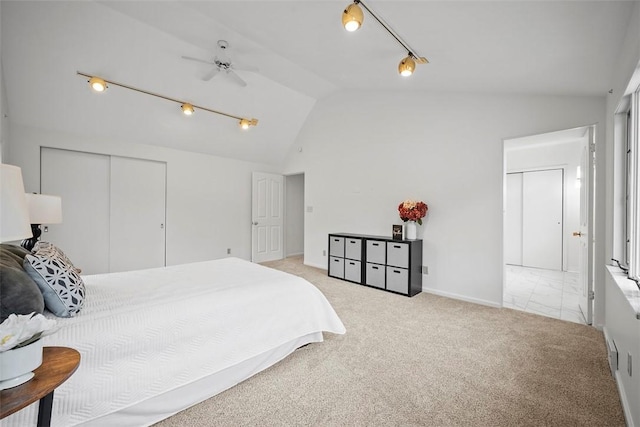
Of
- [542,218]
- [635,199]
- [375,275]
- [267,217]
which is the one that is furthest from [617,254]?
[267,217]

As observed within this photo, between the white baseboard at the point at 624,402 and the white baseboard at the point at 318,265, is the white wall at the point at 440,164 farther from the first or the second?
the white baseboard at the point at 624,402

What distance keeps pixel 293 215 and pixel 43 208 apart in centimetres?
485

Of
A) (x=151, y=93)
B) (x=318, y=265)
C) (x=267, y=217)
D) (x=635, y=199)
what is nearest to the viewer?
(x=635, y=199)

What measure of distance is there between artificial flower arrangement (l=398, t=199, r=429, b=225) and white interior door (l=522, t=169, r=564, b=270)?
123 inches

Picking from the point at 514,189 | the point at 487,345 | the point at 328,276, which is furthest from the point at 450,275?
the point at 514,189

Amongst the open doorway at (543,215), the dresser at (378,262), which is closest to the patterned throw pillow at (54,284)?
the dresser at (378,262)

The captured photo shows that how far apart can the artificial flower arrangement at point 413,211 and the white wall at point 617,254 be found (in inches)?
69.8

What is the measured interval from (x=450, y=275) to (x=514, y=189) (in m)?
3.27

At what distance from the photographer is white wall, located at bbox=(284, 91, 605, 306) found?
324 cm

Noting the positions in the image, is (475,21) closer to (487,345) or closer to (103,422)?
(487,345)

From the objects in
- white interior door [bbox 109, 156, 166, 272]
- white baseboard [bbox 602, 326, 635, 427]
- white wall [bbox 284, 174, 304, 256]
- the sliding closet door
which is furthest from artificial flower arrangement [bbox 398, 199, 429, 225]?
the sliding closet door

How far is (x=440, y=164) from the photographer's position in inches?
148

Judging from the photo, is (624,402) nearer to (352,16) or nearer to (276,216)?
(352,16)

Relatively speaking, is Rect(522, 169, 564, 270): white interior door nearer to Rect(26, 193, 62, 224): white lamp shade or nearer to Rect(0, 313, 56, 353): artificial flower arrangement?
Rect(0, 313, 56, 353): artificial flower arrangement
